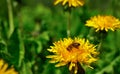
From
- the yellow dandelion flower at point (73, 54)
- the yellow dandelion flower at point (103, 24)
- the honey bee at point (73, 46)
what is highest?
the yellow dandelion flower at point (103, 24)

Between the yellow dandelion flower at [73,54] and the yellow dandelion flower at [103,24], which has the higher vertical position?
the yellow dandelion flower at [103,24]

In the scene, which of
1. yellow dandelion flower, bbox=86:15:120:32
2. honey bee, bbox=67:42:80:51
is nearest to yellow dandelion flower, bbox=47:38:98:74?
honey bee, bbox=67:42:80:51

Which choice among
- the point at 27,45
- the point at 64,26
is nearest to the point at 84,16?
the point at 64,26

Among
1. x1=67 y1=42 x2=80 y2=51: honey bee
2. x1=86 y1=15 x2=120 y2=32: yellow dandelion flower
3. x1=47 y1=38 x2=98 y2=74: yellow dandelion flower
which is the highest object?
x1=86 y1=15 x2=120 y2=32: yellow dandelion flower

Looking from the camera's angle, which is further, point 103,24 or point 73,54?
point 103,24

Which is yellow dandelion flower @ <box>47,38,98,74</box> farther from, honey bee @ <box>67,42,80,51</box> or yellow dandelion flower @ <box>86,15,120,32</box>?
yellow dandelion flower @ <box>86,15,120,32</box>

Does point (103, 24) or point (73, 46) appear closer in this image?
point (73, 46)

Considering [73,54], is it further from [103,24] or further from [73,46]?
[103,24]

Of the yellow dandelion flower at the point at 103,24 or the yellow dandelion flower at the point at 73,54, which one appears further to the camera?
the yellow dandelion flower at the point at 103,24

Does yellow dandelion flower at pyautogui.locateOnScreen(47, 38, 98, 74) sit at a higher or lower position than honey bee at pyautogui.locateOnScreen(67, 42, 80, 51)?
lower

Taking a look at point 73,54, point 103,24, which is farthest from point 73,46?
point 103,24

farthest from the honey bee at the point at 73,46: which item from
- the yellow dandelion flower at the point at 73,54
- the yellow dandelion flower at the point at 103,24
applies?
the yellow dandelion flower at the point at 103,24

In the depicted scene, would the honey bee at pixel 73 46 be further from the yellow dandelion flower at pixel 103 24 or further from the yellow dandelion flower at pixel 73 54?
the yellow dandelion flower at pixel 103 24
